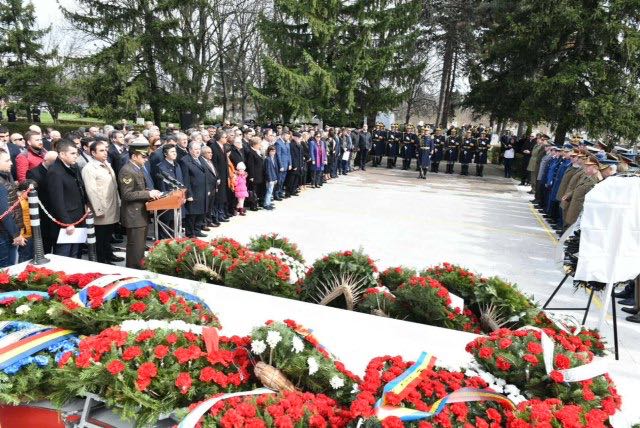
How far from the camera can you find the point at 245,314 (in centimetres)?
376

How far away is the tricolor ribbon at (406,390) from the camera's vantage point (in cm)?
224

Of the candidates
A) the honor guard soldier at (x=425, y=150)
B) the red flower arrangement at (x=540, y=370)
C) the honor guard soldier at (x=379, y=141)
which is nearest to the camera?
the red flower arrangement at (x=540, y=370)

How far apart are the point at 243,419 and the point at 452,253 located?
290 inches

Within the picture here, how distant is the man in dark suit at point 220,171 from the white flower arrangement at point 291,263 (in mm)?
5446

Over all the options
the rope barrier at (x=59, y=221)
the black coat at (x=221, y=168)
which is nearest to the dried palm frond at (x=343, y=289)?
the rope barrier at (x=59, y=221)

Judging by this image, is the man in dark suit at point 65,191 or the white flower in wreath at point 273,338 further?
the man in dark suit at point 65,191

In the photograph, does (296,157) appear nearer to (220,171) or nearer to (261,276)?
(220,171)

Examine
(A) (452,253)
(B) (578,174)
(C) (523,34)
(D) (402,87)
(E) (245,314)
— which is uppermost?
(C) (523,34)

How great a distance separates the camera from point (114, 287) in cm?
323

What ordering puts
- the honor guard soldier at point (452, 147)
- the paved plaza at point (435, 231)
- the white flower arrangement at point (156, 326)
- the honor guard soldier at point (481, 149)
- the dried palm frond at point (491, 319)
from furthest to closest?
→ the honor guard soldier at point (452, 147), the honor guard soldier at point (481, 149), the paved plaza at point (435, 231), the dried palm frond at point (491, 319), the white flower arrangement at point (156, 326)

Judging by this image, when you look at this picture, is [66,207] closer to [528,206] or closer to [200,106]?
[528,206]

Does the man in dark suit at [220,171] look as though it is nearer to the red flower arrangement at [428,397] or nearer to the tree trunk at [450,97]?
the red flower arrangement at [428,397]

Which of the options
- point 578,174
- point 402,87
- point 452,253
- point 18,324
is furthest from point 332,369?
point 402,87

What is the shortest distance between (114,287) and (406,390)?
6.85 feet
